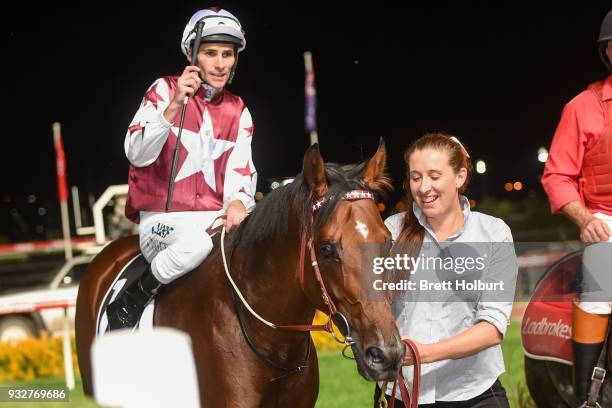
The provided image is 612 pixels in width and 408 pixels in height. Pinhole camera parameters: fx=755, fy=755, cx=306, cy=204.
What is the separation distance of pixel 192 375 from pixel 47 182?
9862 mm

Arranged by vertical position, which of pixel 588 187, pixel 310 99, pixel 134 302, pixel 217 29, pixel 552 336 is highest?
pixel 217 29

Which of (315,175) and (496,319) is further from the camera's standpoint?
(315,175)

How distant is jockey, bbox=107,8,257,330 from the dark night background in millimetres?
1839

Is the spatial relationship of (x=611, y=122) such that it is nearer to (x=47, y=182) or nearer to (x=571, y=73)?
(x=571, y=73)

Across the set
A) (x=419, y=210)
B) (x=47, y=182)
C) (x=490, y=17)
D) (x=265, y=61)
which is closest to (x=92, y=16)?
(x=265, y=61)

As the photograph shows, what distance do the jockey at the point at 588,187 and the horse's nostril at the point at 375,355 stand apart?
1218 mm

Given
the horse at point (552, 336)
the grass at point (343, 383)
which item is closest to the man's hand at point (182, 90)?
the horse at point (552, 336)

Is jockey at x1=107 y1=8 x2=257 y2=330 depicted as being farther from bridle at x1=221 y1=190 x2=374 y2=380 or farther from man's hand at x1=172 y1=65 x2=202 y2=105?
bridle at x1=221 y1=190 x2=374 y2=380

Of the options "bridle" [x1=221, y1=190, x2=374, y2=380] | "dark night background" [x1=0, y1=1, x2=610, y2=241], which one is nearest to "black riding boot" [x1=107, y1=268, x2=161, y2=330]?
"bridle" [x1=221, y1=190, x2=374, y2=380]

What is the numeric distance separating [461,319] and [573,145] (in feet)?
3.56

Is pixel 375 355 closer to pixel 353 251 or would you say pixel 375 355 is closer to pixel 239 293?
pixel 353 251

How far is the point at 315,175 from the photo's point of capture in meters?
2.39

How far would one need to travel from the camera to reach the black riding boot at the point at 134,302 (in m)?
2.96

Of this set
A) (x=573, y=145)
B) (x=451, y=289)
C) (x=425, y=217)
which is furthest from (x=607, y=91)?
(x=451, y=289)
